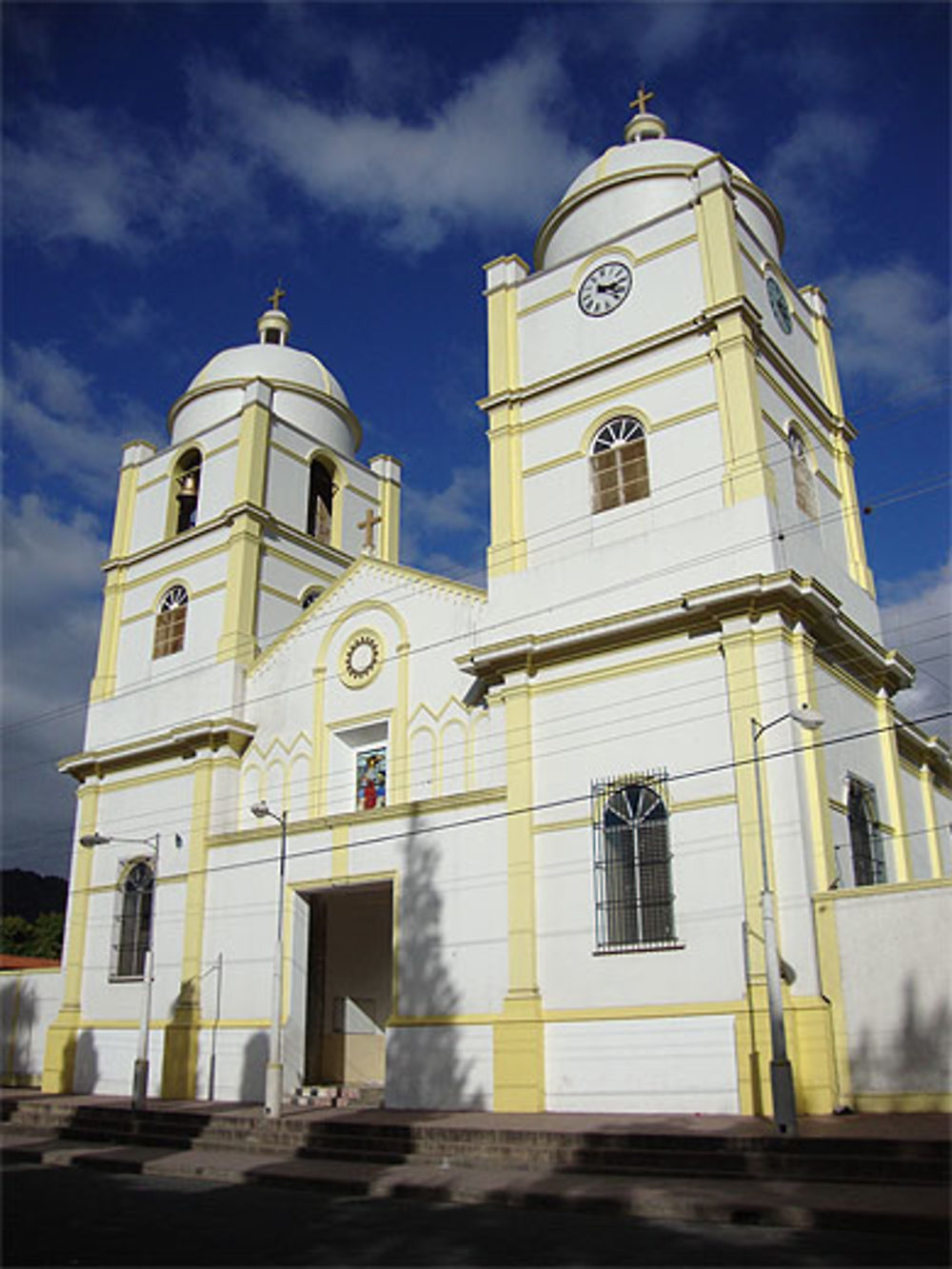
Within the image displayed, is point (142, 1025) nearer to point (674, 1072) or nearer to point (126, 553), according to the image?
point (674, 1072)

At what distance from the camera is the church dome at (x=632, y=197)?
70.8 feet

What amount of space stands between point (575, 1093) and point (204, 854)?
9779mm

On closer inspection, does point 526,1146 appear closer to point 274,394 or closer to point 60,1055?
point 60,1055

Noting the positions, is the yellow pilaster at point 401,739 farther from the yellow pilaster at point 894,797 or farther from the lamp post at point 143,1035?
the yellow pilaster at point 894,797

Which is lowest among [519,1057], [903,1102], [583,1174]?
[583,1174]

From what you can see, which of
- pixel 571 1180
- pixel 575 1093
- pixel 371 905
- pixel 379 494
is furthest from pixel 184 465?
pixel 571 1180

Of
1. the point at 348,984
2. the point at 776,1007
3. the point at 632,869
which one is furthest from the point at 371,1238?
the point at 348,984

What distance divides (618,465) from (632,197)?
610 centimetres

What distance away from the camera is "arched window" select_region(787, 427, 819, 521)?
19500 mm

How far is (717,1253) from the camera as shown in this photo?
865 cm

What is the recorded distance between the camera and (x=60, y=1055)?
76.3ft

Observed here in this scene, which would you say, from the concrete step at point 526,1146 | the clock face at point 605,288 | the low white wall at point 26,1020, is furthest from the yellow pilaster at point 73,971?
the clock face at point 605,288

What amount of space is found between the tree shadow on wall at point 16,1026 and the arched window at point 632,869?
15551mm

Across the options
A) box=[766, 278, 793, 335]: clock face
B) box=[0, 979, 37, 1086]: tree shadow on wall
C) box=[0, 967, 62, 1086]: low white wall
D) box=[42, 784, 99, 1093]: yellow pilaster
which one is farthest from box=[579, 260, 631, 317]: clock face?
box=[0, 979, 37, 1086]: tree shadow on wall
